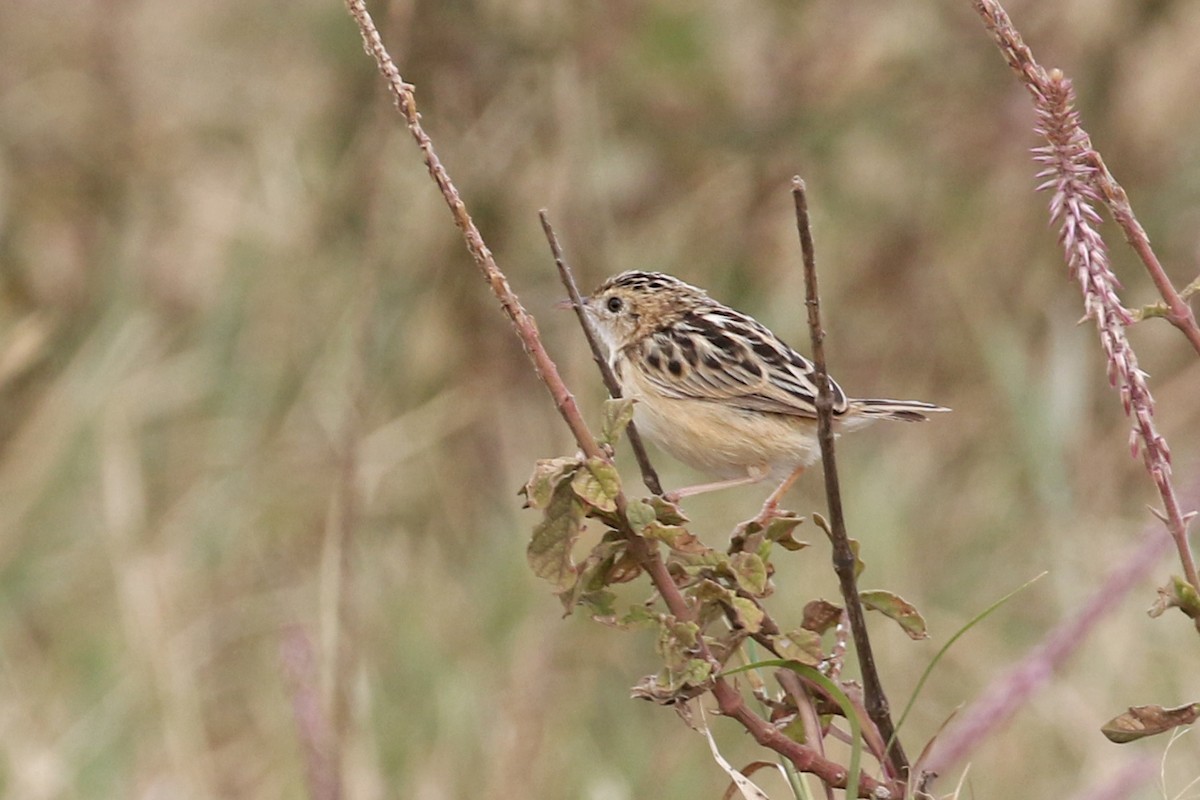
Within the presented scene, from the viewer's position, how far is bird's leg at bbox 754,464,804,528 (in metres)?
2.03

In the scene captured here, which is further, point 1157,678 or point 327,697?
point 1157,678

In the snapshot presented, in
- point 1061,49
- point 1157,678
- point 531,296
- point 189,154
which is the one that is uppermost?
point 189,154

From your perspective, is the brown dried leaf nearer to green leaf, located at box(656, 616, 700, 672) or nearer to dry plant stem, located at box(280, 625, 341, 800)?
green leaf, located at box(656, 616, 700, 672)

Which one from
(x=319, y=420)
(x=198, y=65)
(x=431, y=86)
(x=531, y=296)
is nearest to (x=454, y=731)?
(x=319, y=420)

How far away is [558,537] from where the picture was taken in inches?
71.6

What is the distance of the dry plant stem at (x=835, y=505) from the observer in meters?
1.63

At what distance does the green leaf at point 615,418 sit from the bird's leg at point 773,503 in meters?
0.22

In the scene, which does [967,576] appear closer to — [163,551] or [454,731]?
[454,731]

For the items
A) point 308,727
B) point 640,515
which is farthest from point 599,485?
point 308,727

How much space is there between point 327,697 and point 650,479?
62.7 inches

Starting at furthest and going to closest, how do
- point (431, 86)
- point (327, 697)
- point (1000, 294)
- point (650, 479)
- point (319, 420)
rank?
point (1000, 294) < point (431, 86) < point (319, 420) < point (327, 697) < point (650, 479)

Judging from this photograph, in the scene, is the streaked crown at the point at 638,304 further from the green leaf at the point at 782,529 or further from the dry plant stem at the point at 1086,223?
the dry plant stem at the point at 1086,223

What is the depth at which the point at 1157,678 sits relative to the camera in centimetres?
498

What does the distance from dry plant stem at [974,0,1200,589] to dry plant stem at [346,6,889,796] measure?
422mm
